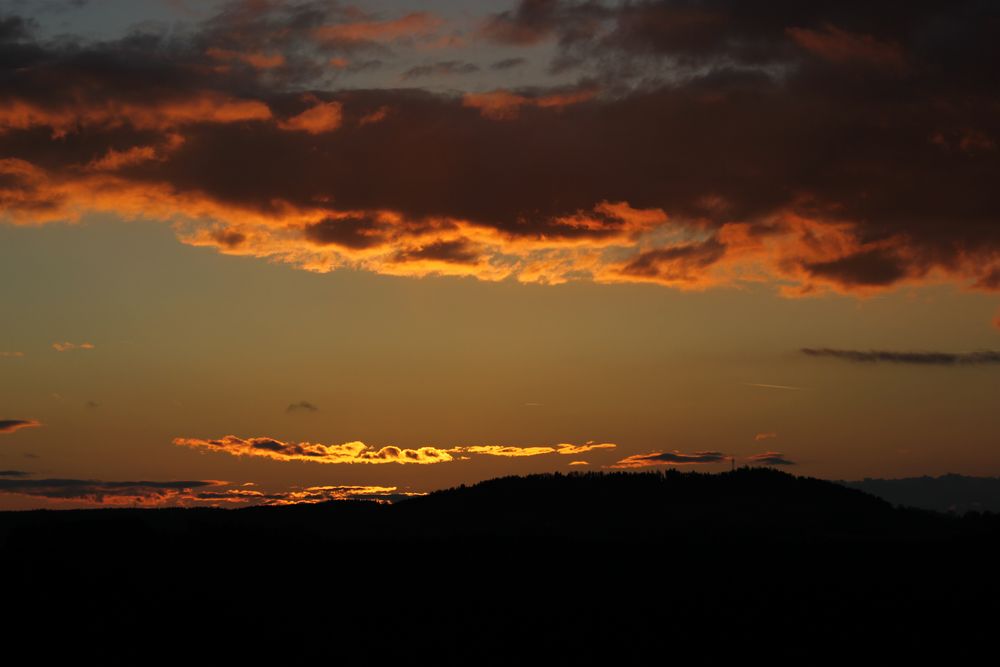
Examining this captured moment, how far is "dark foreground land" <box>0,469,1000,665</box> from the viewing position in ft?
418

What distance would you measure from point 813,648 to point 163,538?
86860mm

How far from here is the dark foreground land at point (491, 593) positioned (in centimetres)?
12750

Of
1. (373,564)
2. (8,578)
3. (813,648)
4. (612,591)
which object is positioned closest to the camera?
(813,648)

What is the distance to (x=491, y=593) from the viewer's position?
15188 centimetres

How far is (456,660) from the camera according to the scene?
126375 mm

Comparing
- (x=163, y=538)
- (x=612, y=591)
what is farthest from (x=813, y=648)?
(x=163, y=538)

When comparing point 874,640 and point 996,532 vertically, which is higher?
point 996,532

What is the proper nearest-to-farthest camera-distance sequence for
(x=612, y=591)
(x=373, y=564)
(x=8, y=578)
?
(x=8, y=578)
(x=612, y=591)
(x=373, y=564)

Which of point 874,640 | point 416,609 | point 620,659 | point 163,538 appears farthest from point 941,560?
point 163,538

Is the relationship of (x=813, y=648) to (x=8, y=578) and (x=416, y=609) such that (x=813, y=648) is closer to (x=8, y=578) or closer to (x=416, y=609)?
(x=416, y=609)

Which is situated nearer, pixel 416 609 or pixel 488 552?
pixel 416 609

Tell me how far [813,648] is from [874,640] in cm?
682

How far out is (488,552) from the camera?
548ft

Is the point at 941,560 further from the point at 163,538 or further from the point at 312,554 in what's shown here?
the point at 163,538
